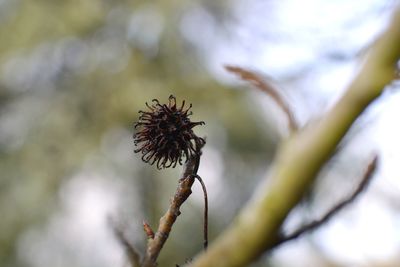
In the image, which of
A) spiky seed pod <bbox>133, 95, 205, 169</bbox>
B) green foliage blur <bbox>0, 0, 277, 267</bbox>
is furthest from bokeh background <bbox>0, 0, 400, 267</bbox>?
spiky seed pod <bbox>133, 95, 205, 169</bbox>

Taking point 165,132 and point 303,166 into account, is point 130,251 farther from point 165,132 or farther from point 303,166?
point 165,132

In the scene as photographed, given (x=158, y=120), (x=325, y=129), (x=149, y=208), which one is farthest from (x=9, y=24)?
(x=325, y=129)

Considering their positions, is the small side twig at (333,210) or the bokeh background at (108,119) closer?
the small side twig at (333,210)

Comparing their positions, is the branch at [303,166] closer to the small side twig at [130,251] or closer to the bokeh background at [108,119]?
the small side twig at [130,251]

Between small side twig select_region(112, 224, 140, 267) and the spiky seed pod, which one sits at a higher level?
the spiky seed pod

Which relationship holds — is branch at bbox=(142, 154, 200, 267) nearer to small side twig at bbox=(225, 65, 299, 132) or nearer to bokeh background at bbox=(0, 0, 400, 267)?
small side twig at bbox=(225, 65, 299, 132)

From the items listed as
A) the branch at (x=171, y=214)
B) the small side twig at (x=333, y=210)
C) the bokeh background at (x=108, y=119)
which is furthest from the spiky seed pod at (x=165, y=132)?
the bokeh background at (x=108, y=119)
